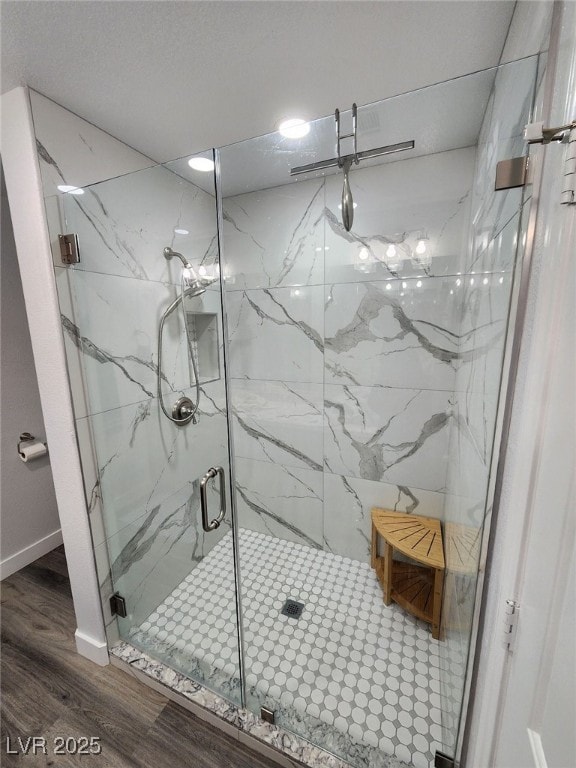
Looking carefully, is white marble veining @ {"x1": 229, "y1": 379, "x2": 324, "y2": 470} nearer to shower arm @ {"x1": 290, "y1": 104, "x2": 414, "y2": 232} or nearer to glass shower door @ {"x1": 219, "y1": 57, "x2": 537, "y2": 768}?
glass shower door @ {"x1": 219, "y1": 57, "x2": 537, "y2": 768}

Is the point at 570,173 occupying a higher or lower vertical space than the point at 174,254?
lower

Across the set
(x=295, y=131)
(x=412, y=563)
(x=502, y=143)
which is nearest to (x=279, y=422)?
(x=412, y=563)

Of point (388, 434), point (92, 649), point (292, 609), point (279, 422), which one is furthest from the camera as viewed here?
point (279, 422)

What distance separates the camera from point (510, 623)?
2.10 ft

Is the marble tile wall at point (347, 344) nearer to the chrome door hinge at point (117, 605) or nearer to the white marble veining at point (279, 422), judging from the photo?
the white marble veining at point (279, 422)

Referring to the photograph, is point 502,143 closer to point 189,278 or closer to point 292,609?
point 189,278

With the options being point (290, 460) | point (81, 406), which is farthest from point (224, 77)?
point (290, 460)

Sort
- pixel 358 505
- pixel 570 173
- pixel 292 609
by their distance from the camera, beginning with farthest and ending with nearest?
pixel 358 505 → pixel 292 609 → pixel 570 173

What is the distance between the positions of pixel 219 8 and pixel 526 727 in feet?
5.90

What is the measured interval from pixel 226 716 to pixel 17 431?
1975 millimetres

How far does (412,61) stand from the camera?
42.1 inches

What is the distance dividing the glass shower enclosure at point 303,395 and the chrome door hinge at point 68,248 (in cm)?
6

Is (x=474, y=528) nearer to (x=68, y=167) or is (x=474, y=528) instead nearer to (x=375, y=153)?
(x=375, y=153)

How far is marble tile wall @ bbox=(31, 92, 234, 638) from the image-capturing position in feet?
→ 4.19
